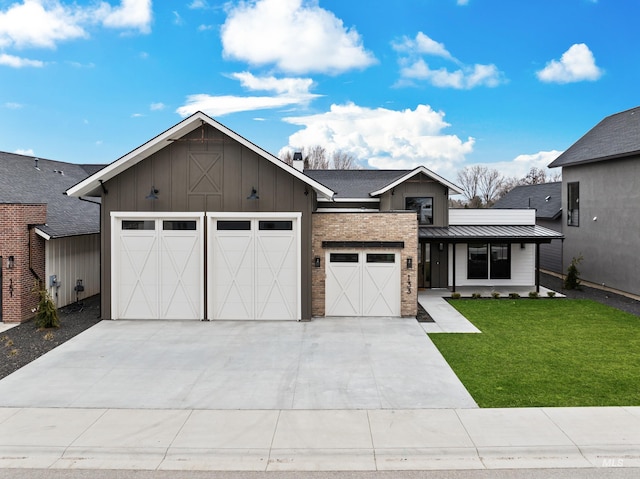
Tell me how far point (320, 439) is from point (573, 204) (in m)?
21.2

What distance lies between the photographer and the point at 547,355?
34.5ft

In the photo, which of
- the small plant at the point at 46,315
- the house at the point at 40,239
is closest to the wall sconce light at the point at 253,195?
the house at the point at 40,239

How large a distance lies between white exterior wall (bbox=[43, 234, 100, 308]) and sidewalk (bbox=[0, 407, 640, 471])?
319 inches

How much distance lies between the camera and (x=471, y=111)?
44.9 metres

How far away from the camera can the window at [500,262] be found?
785 inches

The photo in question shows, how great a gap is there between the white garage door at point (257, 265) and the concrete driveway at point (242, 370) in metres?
0.83

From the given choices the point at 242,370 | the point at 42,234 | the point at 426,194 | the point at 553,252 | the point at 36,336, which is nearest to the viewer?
the point at 242,370

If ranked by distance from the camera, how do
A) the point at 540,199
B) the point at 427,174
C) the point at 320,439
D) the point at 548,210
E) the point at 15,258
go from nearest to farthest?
the point at 320,439, the point at 15,258, the point at 427,174, the point at 548,210, the point at 540,199

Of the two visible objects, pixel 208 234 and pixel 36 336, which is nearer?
pixel 36 336

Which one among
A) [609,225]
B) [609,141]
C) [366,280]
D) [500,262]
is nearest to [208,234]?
[366,280]

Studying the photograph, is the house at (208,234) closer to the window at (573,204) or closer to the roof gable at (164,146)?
the roof gable at (164,146)

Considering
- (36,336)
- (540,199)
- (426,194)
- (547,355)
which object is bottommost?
(547,355)

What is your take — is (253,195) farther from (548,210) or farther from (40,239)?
(548,210)

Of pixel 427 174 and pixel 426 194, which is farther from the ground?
pixel 427 174
